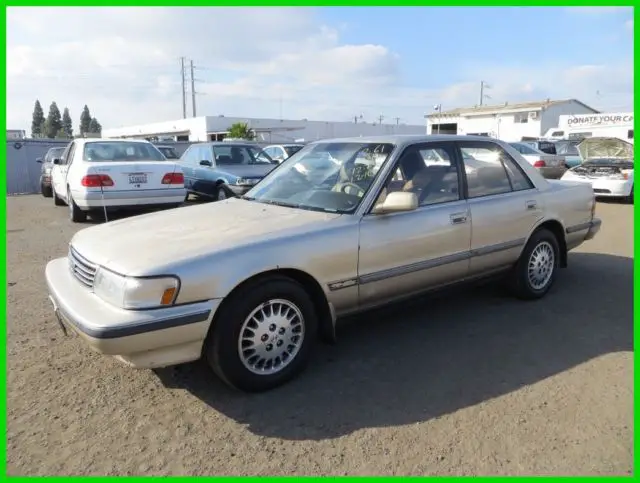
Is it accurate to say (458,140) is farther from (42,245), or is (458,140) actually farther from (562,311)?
(42,245)

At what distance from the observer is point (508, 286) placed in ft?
16.4

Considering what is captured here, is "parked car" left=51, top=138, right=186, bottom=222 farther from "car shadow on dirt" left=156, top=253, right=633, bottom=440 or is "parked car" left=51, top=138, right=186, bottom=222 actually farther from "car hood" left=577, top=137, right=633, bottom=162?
"car hood" left=577, top=137, right=633, bottom=162

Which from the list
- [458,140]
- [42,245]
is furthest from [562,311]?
[42,245]

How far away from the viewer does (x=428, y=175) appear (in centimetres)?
423

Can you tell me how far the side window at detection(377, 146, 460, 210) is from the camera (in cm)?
405

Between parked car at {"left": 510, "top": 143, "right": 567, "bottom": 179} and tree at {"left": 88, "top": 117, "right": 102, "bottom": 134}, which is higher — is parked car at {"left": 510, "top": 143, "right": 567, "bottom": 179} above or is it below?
below

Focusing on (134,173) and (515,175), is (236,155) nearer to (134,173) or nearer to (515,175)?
(134,173)

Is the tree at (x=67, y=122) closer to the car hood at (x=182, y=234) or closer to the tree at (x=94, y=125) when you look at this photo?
the tree at (x=94, y=125)

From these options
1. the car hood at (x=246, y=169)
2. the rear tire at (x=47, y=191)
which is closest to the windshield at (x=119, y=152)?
the car hood at (x=246, y=169)

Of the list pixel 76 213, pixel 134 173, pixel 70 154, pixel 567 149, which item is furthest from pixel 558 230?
pixel 567 149

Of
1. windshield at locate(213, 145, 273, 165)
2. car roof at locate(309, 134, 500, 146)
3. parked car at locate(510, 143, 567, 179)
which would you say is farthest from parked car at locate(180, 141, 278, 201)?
parked car at locate(510, 143, 567, 179)

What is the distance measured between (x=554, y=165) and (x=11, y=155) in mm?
18850

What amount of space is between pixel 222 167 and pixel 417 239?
8.23 meters

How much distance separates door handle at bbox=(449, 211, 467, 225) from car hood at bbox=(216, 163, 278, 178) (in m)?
7.07
